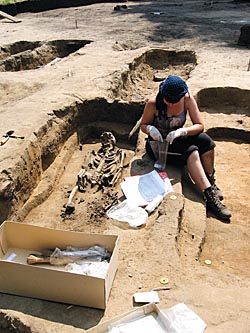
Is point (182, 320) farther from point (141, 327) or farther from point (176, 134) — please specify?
point (176, 134)

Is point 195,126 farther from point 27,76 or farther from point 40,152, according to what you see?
point 27,76

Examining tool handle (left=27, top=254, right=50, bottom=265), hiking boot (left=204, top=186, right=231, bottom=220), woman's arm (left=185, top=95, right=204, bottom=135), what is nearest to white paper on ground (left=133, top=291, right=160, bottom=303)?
tool handle (left=27, top=254, right=50, bottom=265)

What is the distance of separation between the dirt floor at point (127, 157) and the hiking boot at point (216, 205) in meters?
0.08

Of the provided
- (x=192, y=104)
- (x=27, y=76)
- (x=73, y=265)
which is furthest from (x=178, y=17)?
(x=73, y=265)

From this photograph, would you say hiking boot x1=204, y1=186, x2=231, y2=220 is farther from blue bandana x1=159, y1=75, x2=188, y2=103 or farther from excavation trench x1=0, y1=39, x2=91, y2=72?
excavation trench x1=0, y1=39, x2=91, y2=72

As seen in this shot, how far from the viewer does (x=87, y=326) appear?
2559 mm

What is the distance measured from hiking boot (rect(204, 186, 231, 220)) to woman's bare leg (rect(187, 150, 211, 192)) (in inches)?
2.5

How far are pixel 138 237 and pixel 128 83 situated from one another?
14.4 feet

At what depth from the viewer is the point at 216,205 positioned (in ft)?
13.5

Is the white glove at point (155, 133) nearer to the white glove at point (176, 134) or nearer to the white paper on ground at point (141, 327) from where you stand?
the white glove at point (176, 134)

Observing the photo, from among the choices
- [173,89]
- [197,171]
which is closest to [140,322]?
[197,171]

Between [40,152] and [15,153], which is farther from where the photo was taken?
[40,152]

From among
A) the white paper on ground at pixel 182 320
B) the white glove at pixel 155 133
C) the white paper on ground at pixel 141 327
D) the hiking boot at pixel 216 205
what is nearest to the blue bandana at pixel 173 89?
the white glove at pixel 155 133

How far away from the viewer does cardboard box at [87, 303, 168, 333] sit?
2.47 meters
